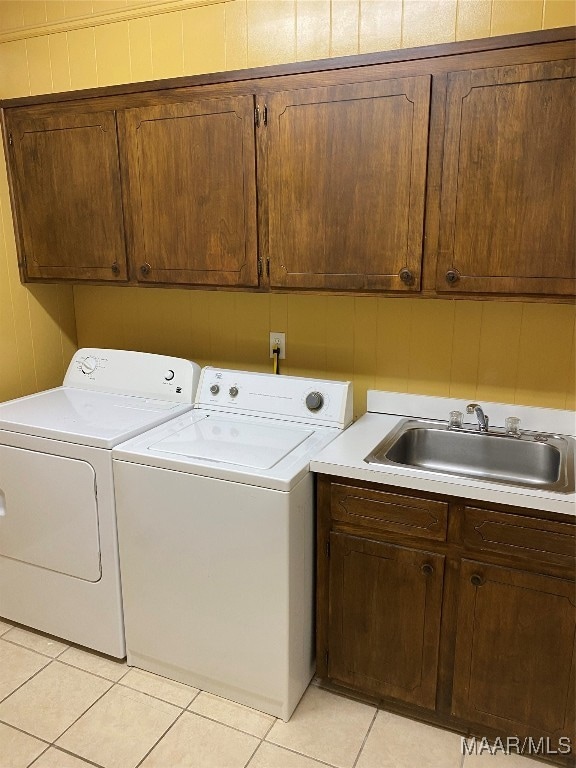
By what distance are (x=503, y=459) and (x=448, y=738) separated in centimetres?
96

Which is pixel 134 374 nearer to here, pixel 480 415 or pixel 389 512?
pixel 389 512

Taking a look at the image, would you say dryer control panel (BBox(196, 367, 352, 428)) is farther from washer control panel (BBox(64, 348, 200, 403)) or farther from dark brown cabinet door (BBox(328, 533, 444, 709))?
dark brown cabinet door (BBox(328, 533, 444, 709))

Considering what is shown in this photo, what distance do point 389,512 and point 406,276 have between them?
0.77m

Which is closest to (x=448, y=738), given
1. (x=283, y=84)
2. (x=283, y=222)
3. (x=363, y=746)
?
(x=363, y=746)

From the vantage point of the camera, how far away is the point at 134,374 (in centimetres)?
258

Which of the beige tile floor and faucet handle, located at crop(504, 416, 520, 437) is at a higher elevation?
faucet handle, located at crop(504, 416, 520, 437)

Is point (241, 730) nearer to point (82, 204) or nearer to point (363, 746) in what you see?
point (363, 746)

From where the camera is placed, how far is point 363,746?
6.05 ft

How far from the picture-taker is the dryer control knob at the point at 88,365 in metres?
2.68

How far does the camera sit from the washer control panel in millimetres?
2479

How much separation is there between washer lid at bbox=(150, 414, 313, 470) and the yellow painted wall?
386 millimetres

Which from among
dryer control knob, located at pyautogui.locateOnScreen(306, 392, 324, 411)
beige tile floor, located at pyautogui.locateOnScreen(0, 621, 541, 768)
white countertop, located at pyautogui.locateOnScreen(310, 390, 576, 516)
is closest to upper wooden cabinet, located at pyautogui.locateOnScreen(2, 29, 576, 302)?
dryer control knob, located at pyautogui.locateOnScreen(306, 392, 324, 411)

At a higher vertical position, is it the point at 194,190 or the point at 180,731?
the point at 194,190

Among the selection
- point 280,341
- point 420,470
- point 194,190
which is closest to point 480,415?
point 420,470
